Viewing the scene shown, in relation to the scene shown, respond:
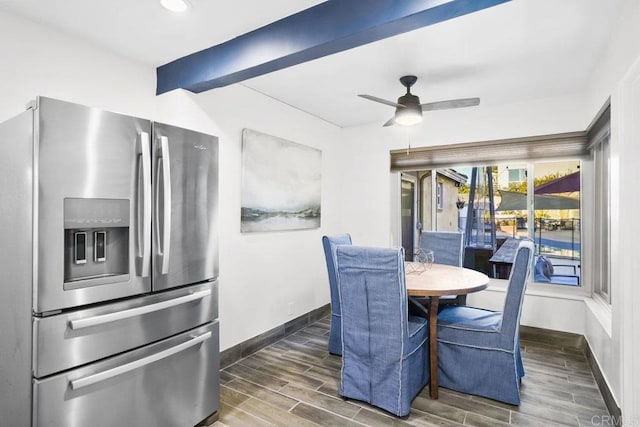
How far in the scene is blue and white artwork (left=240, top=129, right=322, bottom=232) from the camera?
3305mm

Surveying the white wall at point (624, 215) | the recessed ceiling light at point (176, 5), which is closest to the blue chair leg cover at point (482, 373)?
the white wall at point (624, 215)

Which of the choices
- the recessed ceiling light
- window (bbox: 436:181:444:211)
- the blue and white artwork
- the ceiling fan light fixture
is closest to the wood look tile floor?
the blue and white artwork

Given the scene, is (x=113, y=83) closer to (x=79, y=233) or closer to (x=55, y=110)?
(x=55, y=110)

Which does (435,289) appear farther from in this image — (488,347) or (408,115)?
(408,115)

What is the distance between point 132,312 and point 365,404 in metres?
1.66

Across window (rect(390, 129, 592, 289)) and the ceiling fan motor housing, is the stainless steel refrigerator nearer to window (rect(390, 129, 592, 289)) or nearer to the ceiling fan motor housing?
the ceiling fan motor housing

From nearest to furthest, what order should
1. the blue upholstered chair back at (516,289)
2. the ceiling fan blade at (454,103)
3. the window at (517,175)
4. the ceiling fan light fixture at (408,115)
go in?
the blue upholstered chair back at (516,289) → the ceiling fan blade at (454,103) → the ceiling fan light fixture at (408,115) → the window at (517,175)

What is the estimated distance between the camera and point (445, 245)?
12.3 feet

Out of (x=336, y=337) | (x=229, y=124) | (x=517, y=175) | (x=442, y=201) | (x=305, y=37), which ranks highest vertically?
(x=305, y=37)

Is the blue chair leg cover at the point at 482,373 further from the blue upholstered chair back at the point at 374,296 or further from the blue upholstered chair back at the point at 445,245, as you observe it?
the blue upholstered chair back at the point at 445,245

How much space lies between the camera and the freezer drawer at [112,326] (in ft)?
4.94

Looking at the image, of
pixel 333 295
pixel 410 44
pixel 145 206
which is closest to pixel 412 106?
pixel 410 44

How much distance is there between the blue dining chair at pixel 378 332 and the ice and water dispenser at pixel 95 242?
4.21 feet

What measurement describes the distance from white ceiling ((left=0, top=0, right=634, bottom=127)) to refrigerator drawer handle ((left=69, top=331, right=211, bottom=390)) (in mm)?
1895
